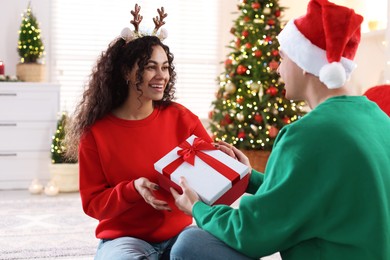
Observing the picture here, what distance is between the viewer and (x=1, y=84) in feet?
16.5

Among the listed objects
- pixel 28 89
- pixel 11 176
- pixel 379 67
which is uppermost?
pixel 379 67

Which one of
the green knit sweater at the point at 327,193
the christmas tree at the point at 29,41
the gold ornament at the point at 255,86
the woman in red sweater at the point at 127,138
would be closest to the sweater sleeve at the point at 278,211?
the green knit sweater at the point at 327,193

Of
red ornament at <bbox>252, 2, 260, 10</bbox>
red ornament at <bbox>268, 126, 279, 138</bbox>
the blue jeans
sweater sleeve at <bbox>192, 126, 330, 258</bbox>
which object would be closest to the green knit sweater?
sweater sleeve at <bbox>192, 126, 330, 258</bbox>

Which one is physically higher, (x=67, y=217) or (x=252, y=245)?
(x=252, y=245)

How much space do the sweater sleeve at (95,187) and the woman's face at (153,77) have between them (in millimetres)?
248

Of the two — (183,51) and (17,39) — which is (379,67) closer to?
(183,51)

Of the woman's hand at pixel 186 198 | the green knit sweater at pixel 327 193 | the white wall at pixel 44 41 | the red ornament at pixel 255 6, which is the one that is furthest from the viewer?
the white wall at pixel 44 41

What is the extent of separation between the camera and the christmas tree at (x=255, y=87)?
509 cm

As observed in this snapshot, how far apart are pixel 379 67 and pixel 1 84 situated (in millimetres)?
3546

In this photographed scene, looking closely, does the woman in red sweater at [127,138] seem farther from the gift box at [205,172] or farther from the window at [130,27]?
the window at [130,27]

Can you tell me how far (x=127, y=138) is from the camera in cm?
199

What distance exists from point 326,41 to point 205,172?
556 millimetres

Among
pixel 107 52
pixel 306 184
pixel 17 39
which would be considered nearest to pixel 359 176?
pixel 306 184

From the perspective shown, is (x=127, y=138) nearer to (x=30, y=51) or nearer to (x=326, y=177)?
(x=326, y=177)
